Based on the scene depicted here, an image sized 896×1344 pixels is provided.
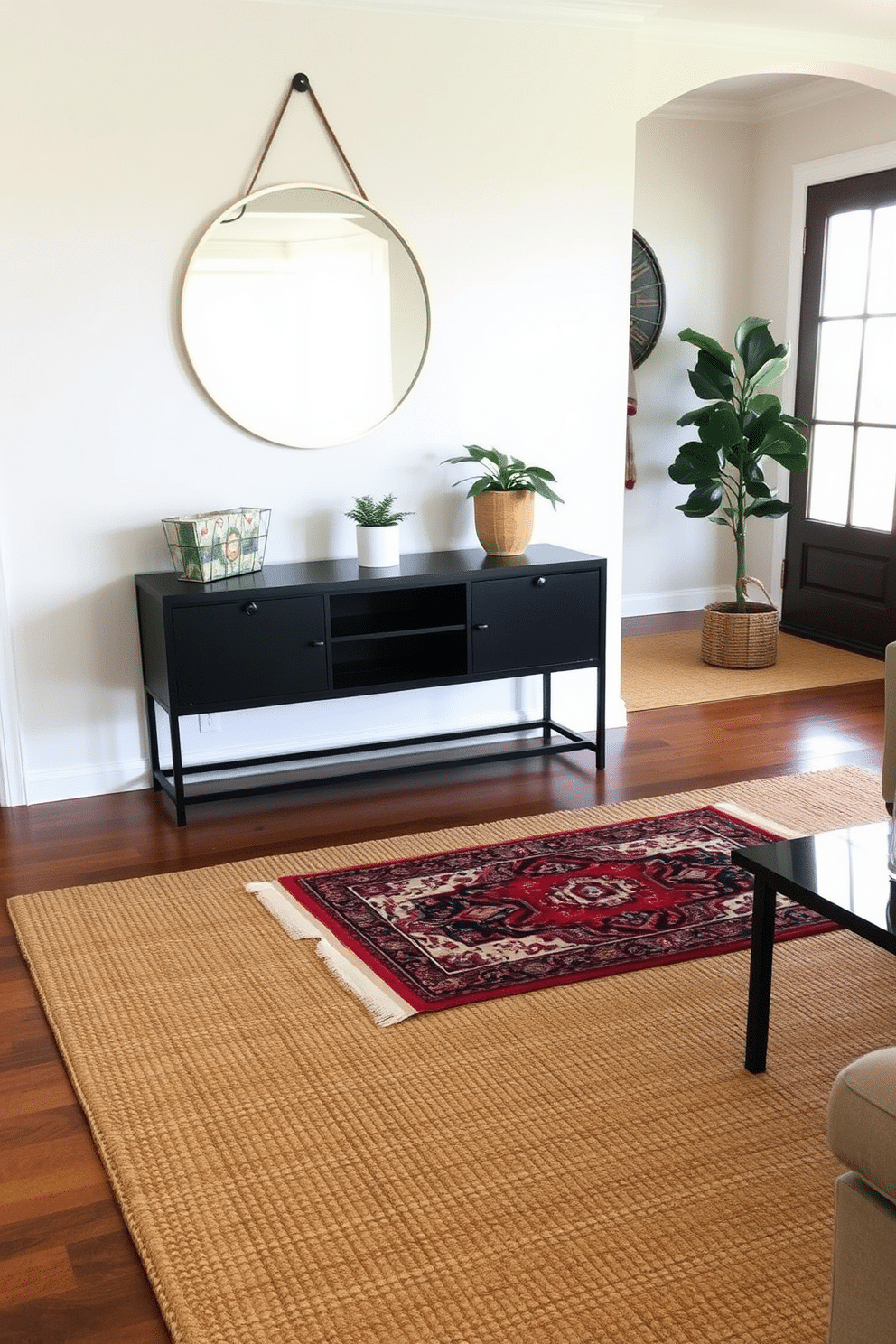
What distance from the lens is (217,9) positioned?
3.61 m

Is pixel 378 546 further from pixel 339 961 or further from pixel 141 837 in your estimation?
pixel 339 961

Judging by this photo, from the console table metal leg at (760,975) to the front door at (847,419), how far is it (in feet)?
12.0

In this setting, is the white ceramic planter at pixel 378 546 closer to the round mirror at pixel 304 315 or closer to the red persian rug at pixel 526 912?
the round mirror at pixel 304 315

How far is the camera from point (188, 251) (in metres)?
3.72

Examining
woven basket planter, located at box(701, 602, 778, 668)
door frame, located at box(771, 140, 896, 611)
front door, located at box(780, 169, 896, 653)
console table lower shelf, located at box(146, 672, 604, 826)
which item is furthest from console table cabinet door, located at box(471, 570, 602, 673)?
door frame, located at box(771, 140, 896, 611)

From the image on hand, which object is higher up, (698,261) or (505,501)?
(698,261)

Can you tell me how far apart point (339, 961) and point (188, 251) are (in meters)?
2.20

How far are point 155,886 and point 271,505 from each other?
53.0 inches

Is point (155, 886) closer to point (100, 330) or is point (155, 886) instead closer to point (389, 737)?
point (389, 737)

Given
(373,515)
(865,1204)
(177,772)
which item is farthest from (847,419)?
Answer: (865,1204)

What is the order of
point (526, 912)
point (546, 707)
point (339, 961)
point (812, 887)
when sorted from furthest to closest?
point (546, 707)
point (526, 912)
point (339, 961)
point (812, 887)

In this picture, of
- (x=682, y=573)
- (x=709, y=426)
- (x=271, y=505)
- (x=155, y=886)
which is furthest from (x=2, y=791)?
(x=682, y=573)

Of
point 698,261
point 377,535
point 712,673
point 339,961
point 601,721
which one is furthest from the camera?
point 698,261

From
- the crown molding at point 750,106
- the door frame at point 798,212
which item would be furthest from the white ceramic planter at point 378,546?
the crown molding at point 750,106
